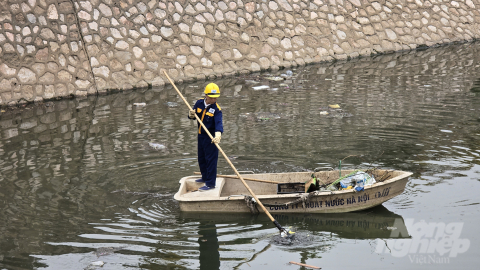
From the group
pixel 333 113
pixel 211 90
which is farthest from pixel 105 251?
pixel 333 113

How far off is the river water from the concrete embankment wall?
26.6 inches

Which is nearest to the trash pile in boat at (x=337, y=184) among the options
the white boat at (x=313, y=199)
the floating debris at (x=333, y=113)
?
the white boat at (x=313, y=199)

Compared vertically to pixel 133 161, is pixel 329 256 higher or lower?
lower

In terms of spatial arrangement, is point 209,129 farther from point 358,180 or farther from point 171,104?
point 171,104

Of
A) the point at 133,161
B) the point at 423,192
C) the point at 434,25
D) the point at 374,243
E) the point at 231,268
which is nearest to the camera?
the point at 231,268

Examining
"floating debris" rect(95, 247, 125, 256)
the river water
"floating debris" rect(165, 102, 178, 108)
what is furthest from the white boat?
"floating debris" rect(165, 102, 178, 108)

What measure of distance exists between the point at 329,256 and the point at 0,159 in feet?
18.6

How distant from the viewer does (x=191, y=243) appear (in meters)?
5.52

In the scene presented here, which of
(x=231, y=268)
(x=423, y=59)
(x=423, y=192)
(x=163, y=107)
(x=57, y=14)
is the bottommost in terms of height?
(x=231, y=268)

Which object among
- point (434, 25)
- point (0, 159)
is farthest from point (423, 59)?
point (0, 159)

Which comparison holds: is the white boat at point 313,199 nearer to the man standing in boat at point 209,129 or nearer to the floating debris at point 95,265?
the man standing in boat at point 209,129

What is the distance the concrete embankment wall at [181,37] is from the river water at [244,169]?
676mm

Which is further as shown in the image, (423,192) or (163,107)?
(163,107)

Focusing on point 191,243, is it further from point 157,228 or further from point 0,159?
point 0,159
